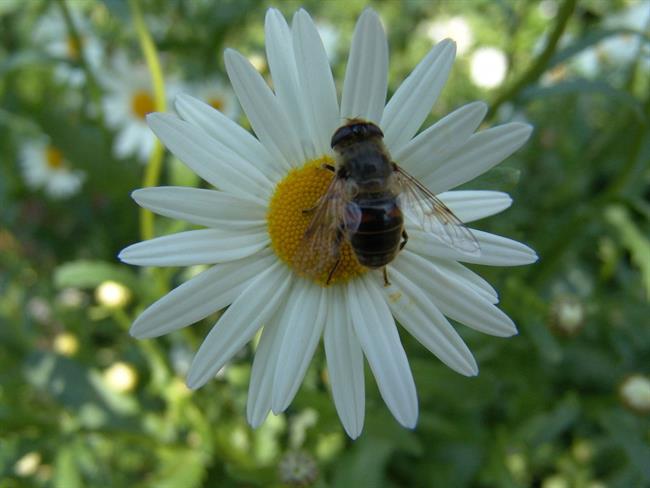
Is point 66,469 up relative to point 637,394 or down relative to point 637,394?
up

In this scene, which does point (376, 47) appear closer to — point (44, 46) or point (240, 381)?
point (240, 381)

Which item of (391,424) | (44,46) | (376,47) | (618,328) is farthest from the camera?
(44,46)

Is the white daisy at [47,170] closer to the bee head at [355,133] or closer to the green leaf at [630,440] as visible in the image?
the bee head at [355,133]

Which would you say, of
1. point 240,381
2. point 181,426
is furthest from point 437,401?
point 181,426

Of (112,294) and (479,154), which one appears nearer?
(479,154)

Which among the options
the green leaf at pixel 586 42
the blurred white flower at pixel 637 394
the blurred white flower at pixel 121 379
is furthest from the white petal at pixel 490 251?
the blurred white flower at pixel 121 379

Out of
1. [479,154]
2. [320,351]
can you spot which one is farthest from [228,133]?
[320,351]

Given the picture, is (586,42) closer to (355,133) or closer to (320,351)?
(355,133)
